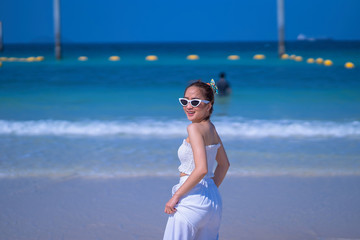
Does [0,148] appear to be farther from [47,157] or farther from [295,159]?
[295,159]

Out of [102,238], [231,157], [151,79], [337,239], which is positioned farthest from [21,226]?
[151,79]

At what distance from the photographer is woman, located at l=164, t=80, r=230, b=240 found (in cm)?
206

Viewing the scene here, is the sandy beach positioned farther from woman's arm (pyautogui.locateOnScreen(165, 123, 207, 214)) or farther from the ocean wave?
the ocean wave

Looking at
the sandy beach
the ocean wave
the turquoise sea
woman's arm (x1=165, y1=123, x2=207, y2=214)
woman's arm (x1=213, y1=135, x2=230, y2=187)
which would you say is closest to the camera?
woman's arm (x1=165, y1=123, x2=207, y2=214)

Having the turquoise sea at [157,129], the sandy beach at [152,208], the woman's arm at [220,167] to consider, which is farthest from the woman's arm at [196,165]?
the turquoise sea at [157,129]

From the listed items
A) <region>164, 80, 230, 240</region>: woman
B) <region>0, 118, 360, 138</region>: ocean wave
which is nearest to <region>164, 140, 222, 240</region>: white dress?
<region>164, 80, 230, 240</region>: woman

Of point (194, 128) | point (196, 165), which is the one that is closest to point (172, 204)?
point (196, 165)

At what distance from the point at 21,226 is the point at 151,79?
1695 cm

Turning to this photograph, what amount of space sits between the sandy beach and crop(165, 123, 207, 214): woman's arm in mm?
1242

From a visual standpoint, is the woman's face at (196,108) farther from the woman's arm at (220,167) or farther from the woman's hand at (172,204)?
the woman's hand at (172,204)

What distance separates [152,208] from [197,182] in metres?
1.83

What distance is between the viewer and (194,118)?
7.10ft

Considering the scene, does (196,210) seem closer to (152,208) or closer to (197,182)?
(197,182)

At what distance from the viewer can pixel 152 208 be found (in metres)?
3.82
